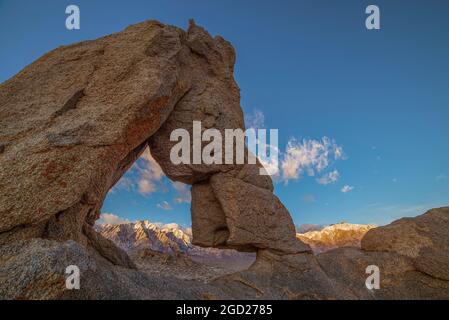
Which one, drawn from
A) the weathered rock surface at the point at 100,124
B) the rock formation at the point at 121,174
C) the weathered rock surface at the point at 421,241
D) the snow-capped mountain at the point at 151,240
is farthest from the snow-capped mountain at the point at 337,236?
the weathered rock surface at the point at 100,124

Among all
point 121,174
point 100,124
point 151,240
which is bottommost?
point 151,240

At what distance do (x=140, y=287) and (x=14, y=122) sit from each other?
17.9 ft

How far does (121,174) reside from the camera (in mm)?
9945

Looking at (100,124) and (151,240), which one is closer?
(100,124)

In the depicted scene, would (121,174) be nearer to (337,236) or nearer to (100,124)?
(100,124)

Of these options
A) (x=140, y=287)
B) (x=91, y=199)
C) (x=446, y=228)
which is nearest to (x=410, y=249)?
(x=446, y=228)

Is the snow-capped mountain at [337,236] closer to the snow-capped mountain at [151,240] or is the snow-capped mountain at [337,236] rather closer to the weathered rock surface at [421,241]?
the snow-capped mountain at [151,240]

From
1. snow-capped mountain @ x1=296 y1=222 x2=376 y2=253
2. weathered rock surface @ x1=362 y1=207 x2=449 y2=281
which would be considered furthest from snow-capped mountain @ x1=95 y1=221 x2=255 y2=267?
weathered rock surface @ x1=362 y1=207 x2=449 y2=281

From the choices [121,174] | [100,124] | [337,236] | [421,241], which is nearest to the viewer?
[100,124]

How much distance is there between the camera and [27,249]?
521 cm

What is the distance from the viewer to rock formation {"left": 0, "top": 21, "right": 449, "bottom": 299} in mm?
5707

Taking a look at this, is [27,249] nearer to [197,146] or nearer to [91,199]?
[91,199]

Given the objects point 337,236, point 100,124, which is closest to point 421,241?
point 100,124

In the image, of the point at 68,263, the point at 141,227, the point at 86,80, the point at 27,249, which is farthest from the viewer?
the point at 141,227
